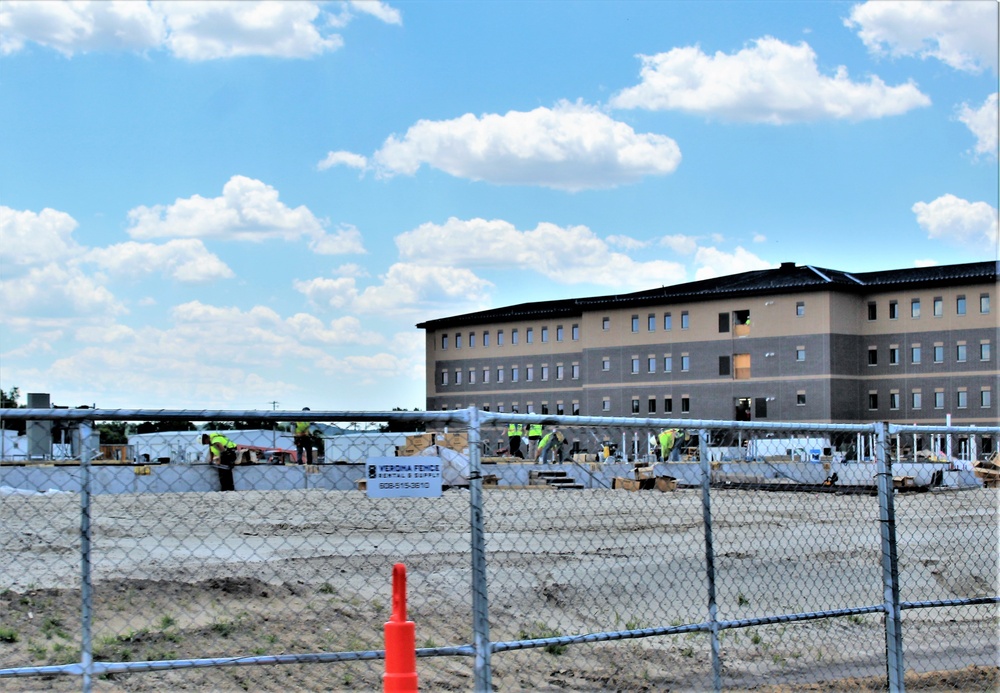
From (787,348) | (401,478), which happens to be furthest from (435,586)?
(787,348)

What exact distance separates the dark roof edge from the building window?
55.3 inches

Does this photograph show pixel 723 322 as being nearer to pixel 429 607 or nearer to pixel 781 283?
pixel 781 283

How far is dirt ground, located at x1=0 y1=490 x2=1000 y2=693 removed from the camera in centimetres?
1148

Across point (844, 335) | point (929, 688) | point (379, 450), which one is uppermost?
point (844, 335)

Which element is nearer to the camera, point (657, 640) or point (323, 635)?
point (323, 635)

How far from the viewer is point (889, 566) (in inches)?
351

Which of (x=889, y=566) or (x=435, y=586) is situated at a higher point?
(x=889, y=566)

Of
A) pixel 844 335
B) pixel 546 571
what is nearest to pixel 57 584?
pixel 546 571

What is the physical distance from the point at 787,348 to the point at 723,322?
5.67 m

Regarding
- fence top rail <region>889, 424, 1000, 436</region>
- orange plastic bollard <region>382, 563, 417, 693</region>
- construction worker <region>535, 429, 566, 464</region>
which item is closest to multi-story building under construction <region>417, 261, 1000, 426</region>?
construction worker <region>535, 429, 566, 464</region>

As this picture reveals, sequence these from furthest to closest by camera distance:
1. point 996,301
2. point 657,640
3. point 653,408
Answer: point 653,408, point 996,301, point 657,640

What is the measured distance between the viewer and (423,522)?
2038 centimetres

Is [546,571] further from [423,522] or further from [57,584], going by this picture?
[57,584]

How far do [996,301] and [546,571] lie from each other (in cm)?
7130
